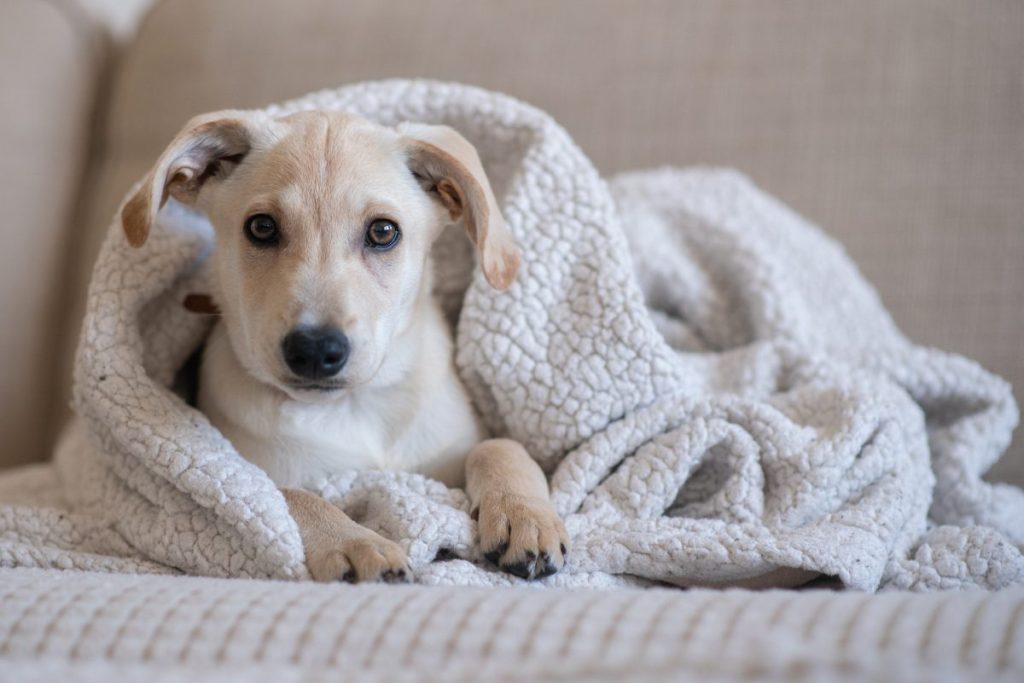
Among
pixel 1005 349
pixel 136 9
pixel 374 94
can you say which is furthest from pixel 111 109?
pixel 1005 349

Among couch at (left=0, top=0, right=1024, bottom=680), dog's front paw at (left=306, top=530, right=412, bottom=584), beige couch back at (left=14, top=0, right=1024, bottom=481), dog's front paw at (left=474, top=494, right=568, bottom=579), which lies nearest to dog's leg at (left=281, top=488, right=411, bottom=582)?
dog's front paw at (left=306, top=530, right=412, bottom=584)

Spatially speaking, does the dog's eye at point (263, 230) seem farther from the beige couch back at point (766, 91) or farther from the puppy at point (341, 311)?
the beige couch back at point (766, 91)

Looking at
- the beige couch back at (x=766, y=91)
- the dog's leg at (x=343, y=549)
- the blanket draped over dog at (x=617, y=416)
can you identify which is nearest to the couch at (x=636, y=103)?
the beige couch back at (x=766, y=91)

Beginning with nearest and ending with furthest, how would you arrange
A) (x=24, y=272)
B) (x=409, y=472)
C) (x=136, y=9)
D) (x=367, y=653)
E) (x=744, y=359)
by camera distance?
(x=367, y=653)
(x=409, y=472)
(x=744, y=359)
(x=24, y=272)
(x=136, y=9)

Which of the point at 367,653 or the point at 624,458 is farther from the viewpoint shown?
the point at 624,458

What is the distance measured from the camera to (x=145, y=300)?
180 cm

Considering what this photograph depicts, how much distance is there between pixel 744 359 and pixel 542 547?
0.82 m

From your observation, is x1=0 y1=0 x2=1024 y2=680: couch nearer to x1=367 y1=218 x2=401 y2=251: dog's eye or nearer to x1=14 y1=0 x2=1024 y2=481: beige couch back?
x1=14 y1=0 x2=1024 y2=481: beige couch back

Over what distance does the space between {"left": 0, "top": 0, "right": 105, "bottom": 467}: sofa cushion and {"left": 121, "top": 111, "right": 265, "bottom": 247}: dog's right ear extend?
3.32 ft

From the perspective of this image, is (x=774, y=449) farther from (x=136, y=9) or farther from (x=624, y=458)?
(x=136, y=9)

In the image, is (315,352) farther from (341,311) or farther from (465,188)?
(465,188)

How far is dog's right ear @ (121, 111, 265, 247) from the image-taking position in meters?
1.55

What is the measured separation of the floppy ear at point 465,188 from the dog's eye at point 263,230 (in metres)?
0.31

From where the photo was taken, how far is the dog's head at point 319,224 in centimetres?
151
